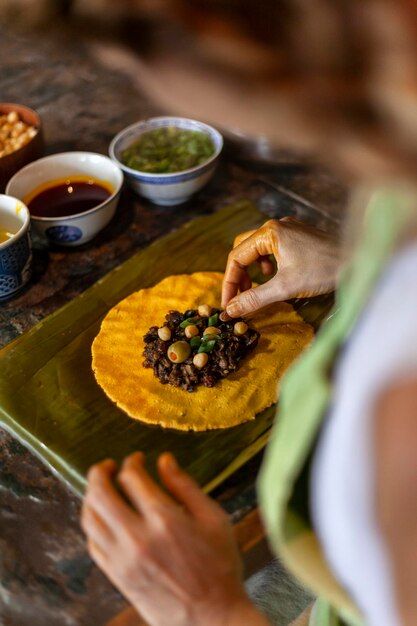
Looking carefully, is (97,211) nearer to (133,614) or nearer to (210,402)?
(210,402)

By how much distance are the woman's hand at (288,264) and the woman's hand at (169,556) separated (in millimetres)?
641

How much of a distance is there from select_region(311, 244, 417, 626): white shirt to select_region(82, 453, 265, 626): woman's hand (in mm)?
205

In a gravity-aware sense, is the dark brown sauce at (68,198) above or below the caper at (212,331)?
below

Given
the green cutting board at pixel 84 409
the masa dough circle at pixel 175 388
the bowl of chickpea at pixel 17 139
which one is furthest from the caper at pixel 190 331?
the bowl of chickpea at pixel 17 139

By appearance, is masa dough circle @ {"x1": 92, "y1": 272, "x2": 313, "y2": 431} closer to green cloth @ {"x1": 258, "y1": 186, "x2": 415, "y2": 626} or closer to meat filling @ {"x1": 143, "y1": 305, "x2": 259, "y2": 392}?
A: meat filling @ {"x1": 143, "y1": 305, "x2": 259, "y2": 392}

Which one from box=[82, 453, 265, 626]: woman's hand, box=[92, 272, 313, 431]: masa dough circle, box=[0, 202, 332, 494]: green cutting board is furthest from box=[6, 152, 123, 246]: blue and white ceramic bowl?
box=[82, 453, 265, 626]: woman's hand

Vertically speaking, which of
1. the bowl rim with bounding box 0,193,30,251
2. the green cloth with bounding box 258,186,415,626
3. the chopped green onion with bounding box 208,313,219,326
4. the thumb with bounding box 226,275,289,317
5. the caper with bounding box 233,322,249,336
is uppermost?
the green cloth with bounding box 258,186,415,626

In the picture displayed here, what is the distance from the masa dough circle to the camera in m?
1.45

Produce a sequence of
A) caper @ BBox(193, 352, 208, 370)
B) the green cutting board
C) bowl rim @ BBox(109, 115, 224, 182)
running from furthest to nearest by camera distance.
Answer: bowl rim @ BBox(109, 115, 224, 182)
caper @ BBox(193, 352, 208, 370)
the green cutting board

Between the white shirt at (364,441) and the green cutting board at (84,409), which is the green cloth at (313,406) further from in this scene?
the green cutting board at (84,409)

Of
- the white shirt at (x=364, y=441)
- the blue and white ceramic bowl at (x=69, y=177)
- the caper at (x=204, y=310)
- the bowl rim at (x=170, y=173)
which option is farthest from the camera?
the bowl rim at (x=170, y=173)

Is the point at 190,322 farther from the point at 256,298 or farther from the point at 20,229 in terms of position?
the point at 20,229

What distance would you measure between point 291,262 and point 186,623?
2.82 ft

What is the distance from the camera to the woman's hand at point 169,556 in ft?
3.18
